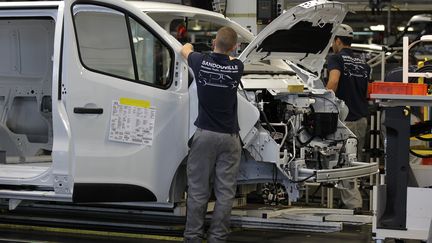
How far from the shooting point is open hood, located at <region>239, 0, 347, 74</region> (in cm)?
638

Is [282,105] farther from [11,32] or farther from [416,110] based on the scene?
[11,32]

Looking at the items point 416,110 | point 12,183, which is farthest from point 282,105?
point 12,183

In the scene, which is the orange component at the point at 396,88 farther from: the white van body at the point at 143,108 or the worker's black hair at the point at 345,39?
the worker's black hair at the point at 345,39

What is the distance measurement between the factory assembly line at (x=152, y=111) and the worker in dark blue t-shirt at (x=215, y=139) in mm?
181

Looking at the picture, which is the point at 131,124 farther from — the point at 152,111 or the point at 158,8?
the point at 158,8

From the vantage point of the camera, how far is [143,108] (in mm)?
6215

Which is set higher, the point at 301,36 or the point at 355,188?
the point at 301,36

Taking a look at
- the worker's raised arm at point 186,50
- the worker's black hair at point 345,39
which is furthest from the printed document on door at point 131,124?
the worker's black hair at point 345,39

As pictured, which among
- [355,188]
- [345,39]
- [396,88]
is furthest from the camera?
[345,39]

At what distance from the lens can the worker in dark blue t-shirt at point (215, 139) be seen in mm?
6164

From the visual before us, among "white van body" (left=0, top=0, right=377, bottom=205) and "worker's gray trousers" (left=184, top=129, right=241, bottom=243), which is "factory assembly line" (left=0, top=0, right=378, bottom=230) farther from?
"worker's gray trousers" (left=184, top=129, right=241, bottom=243)

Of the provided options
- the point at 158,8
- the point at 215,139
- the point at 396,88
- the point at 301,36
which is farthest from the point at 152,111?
the point at 396,88

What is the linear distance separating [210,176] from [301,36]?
1.58 metres

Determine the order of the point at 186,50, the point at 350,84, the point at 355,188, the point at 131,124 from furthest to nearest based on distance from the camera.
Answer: the point at 350,84, the point at 355,188, the point at 186,50, the point at 131,124
